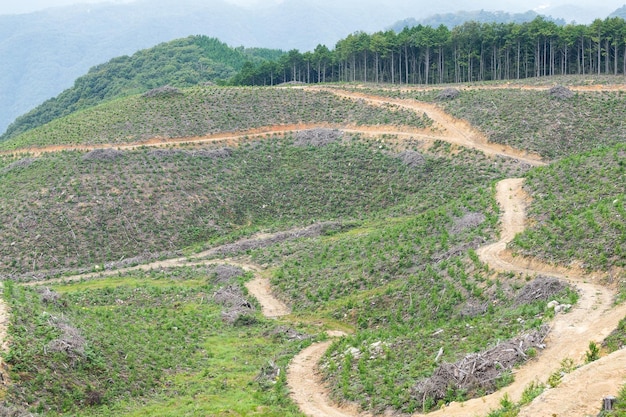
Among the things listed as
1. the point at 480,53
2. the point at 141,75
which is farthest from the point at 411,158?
the point at 141,75

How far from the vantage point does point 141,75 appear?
563 feet

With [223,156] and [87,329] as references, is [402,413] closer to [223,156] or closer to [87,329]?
[87,329]

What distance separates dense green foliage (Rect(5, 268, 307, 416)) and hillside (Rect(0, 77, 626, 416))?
0.14 meters

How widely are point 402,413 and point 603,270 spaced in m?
14.2

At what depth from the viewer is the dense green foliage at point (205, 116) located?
295 ft

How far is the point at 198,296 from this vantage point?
54.2m

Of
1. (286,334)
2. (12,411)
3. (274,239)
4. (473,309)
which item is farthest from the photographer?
(274,239)

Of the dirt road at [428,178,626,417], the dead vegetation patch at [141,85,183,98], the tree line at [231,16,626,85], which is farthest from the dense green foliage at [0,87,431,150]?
the dirt road at [428,178,626,417]

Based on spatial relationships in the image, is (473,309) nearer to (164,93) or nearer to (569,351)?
(569,351)

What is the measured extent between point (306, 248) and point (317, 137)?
29.9 metres

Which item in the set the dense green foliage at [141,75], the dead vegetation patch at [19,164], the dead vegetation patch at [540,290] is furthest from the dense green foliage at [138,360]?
the dense green foliage at [141,75]

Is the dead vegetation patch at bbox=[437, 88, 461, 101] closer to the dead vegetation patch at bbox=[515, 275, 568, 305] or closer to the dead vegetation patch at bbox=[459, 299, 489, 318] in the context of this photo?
the dead vegetation patch at bbox=[459, 299, 489, 318]

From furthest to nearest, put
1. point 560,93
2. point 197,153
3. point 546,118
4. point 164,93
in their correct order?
point 164,93
point 197,153
point 560,93
point 546,118

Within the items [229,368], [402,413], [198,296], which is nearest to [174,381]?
[229,368]
